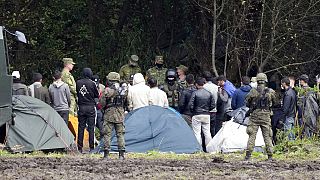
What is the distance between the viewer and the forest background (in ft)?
85.0

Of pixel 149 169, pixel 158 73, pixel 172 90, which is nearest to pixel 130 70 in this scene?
pixel 158 73

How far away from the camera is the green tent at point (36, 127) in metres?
18.4

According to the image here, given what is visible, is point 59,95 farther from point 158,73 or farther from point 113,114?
point 158,73

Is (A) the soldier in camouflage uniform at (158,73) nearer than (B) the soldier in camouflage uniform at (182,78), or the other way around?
(B) the soldier in camouflage uniform at (182,78)

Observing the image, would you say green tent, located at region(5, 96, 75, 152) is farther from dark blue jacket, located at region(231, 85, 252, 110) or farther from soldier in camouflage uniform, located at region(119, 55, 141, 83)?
soldier in camouflage uniform, located at region(119, 55, 141, 83)

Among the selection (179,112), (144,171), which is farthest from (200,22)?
(144,171)

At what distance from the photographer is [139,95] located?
19531 millimetres

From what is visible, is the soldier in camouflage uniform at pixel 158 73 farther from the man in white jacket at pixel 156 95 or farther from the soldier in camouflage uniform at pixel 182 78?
the man in white jacket at pixel 156 95

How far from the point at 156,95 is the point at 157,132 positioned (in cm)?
110

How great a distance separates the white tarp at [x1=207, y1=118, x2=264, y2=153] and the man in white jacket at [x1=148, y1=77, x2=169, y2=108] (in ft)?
5.12

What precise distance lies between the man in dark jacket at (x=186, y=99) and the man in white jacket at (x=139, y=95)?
881mm

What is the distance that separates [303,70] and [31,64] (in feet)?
29.2

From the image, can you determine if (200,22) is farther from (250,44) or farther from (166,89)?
(166,89)

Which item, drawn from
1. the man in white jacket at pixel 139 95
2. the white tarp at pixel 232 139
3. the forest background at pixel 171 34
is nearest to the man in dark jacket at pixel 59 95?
the man in white jacket at pixel 139 95
